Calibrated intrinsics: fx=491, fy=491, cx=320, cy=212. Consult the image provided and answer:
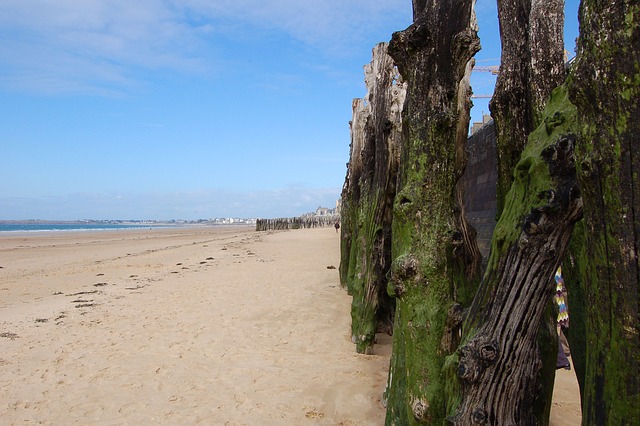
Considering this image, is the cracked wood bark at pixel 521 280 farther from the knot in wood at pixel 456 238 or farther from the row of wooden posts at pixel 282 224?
the row of wooden posts at pixel 282 224

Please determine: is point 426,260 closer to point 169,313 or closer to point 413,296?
point 413,296

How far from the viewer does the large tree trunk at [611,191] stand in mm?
1717

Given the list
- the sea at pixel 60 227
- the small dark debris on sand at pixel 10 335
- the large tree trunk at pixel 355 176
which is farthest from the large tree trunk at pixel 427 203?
the sea at pixel 60 227

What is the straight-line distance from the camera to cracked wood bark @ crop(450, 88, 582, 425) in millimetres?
2383

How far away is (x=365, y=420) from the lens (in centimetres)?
421

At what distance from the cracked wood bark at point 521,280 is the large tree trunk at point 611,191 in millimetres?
476

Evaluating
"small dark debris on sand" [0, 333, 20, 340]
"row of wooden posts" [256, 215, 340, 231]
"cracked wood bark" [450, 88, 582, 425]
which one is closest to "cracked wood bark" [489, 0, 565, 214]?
"cracked wood bark" [450, 88, 582, 425]

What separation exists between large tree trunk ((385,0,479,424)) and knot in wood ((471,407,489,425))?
2.27 ft

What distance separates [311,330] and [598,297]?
224 inches

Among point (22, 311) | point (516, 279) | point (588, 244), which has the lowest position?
point (22, 311)

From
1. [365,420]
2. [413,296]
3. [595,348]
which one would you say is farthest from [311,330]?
[595,348]

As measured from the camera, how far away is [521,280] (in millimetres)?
2498

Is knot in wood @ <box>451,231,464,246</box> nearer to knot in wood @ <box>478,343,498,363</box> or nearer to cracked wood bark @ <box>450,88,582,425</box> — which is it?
cracked wood bark @ <box>450,88,582,425</box>

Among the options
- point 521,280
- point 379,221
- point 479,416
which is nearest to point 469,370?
point 479,416
